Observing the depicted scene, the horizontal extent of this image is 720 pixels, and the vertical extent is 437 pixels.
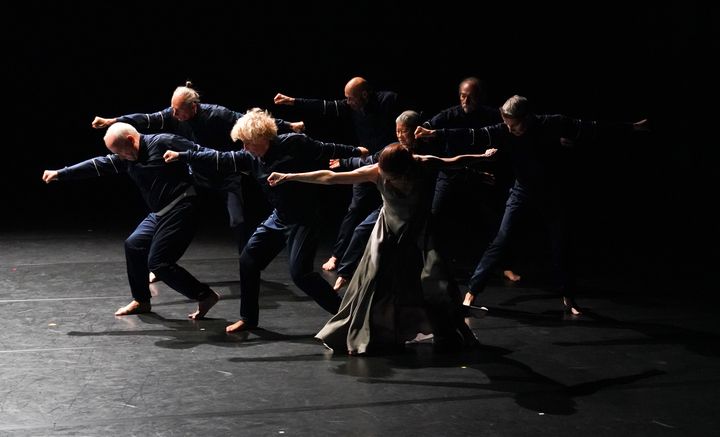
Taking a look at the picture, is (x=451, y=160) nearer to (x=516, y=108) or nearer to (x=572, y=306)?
(x=516, y=108)

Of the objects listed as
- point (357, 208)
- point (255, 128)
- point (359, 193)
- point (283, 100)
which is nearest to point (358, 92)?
point (283, 100)

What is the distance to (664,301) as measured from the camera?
602 centimetres

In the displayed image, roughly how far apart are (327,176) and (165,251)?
1.18 m

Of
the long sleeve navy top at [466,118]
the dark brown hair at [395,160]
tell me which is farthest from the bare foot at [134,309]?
the long sleeve navy top at [466,118]

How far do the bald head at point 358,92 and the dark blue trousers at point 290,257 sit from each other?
1561mm

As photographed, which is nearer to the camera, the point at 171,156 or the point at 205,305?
the point at 171,156

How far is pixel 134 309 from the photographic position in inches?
225

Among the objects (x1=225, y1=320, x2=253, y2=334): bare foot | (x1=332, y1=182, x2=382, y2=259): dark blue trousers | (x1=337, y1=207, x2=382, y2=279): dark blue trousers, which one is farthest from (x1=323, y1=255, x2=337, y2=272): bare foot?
(x1=225, y1=320, x2=253, y2=334): bare foot

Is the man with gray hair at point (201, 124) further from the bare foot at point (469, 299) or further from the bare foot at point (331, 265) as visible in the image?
the bare foot at point (469, 299)

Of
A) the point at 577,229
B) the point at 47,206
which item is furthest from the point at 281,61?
the point at 577,229

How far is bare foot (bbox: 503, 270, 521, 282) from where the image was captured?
6.61m

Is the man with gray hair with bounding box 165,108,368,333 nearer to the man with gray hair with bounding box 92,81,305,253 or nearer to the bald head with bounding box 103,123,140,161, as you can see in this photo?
the bald head with bounding box 103,123,140,161

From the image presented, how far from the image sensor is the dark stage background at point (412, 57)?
9422 mm

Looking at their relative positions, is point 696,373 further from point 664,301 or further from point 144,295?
point 144,295
